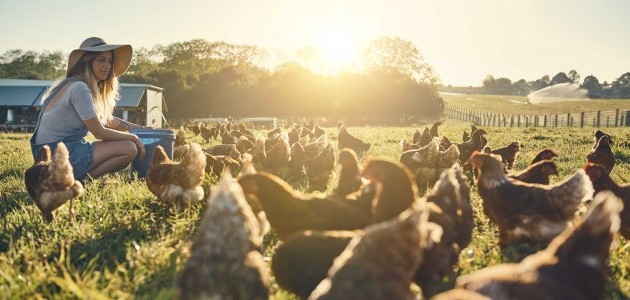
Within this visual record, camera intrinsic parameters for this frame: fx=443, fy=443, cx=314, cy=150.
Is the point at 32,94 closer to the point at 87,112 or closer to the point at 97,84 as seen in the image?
the point at 97,84

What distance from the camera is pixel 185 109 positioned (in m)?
49.3

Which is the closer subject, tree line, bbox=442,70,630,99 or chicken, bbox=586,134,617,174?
chicken, bbox=586,134,617,174

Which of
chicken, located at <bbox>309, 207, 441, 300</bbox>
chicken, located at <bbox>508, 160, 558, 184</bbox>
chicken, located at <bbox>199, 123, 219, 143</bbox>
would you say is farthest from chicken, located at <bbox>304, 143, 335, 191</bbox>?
chicken, located at <bbox>199, 123, 219, 143</bbox>

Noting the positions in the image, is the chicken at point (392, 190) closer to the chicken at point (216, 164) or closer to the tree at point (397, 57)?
the chicken at point (216, 164)

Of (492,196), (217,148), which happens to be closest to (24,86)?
(217,148)

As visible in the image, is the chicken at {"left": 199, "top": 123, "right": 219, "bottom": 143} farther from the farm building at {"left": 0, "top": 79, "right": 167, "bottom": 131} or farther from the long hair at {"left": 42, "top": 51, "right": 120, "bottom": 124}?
the farm building at {"left": 0, "top": 79, "right": 167, "bottom": 131}

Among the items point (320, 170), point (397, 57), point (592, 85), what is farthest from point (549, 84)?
point (320, 170)

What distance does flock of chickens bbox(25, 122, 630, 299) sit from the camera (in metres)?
2.24

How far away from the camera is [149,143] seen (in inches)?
298

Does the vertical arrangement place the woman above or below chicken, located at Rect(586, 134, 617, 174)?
above

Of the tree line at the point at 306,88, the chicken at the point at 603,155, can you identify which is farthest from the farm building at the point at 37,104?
the chicken at the point at 603,155

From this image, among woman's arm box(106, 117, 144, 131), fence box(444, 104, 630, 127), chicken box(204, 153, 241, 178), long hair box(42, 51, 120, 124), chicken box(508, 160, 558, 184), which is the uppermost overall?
long hair box(42, 51, 120, 124)

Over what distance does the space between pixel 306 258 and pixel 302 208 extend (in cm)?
56

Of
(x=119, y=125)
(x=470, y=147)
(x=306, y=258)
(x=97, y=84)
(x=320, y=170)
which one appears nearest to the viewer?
(x=306, y=258)
